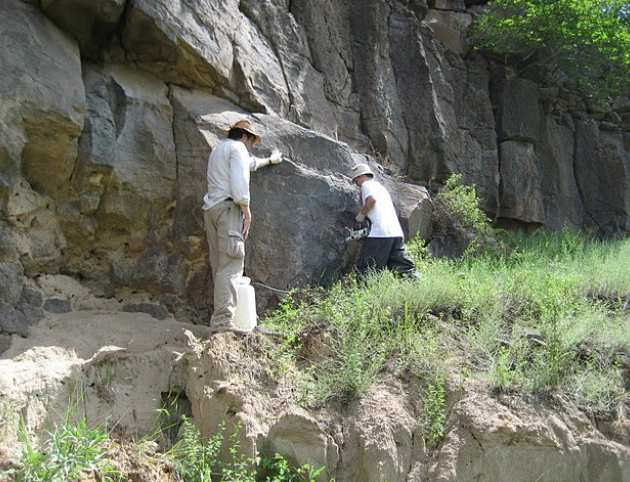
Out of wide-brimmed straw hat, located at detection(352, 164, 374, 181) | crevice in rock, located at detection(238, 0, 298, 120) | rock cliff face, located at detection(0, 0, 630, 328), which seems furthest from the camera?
crevice in rock, located at detection(238, 0, 298, 120)

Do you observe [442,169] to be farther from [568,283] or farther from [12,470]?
[12,470]

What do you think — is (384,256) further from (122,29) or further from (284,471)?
(122,29)

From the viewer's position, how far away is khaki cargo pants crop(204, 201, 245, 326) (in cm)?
628

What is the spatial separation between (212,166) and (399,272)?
2331 millimetres

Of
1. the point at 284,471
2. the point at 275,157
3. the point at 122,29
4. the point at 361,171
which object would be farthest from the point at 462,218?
the point at 284,471

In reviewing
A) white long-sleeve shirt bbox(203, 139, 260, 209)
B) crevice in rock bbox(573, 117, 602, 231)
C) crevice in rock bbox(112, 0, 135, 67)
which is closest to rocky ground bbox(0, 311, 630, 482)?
white long-sleeve shirt bbox(203, 139, 260, 209)

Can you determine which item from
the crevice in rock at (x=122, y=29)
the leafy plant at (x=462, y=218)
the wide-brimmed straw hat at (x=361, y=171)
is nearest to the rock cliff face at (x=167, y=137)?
the crevice in rock at (x=122, y=29)

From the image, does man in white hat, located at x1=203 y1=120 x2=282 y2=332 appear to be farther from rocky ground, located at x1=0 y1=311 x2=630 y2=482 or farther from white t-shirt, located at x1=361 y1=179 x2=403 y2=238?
white t-shirt, located at x1=361 y1=179 x2=403 y2=238

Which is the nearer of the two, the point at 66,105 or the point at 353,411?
the point at 353,411

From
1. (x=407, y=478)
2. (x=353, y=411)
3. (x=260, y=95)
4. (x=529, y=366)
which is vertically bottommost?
(x=407, y=478)

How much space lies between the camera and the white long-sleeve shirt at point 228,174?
6547mm

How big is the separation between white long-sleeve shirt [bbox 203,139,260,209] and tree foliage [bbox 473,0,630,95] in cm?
689

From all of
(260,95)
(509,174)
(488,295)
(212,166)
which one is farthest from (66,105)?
(509,174)

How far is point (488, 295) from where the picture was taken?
6750 mm
